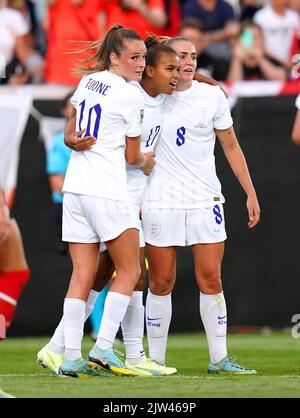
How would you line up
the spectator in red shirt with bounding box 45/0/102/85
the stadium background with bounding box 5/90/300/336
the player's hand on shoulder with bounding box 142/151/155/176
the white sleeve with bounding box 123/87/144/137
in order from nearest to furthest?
the white sleeve with bounding box 123/87/144/137
the player's hand on shoulder with bounding box 142/151/155/176
the stadium background with bounding box 5/90/300/336
the spectator in red shirt with bounding box 45/0/102/85

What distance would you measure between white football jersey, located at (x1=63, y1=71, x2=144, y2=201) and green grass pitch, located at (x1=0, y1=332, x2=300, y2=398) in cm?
124

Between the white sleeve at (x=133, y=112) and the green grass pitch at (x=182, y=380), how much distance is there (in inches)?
62.5

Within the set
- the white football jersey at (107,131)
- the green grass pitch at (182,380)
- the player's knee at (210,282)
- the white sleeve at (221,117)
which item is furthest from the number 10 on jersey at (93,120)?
the green grass pitch at (182,380)

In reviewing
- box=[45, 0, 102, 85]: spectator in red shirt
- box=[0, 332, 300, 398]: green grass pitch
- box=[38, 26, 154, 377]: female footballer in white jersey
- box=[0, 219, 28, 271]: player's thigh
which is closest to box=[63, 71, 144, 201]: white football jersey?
box=[38, 26, 154, 377]: female footballer in white jersey

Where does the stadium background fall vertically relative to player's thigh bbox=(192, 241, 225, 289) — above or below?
below

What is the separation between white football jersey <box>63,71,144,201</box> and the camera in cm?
756

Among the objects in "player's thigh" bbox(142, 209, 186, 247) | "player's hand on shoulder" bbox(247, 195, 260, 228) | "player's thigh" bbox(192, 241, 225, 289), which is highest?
"player's hand on shoulder" bbox(247, 195, 260, 228)

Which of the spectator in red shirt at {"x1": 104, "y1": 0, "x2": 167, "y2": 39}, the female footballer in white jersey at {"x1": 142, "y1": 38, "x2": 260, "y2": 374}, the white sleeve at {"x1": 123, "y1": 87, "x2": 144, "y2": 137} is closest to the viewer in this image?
the white sleeve at {"x1": 123, "y1": 87, "x2": 144, "y2": 137}

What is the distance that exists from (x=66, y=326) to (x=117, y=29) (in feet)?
6.50

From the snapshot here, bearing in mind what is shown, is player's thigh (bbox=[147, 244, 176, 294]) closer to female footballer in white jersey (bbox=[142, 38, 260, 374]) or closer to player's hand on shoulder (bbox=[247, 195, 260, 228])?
female footballer in white jersey (bbox=[142, 38, 260, 374])

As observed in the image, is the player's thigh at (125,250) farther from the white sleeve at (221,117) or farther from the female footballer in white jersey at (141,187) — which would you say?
the white sleeve at (221,117)

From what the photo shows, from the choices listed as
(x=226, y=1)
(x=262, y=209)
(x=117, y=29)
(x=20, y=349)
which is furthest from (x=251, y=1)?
(x=117, y=29)

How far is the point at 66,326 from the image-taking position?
7637 mm

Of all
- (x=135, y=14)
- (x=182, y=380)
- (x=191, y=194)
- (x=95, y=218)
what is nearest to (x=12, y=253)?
(x=95, y=218)
